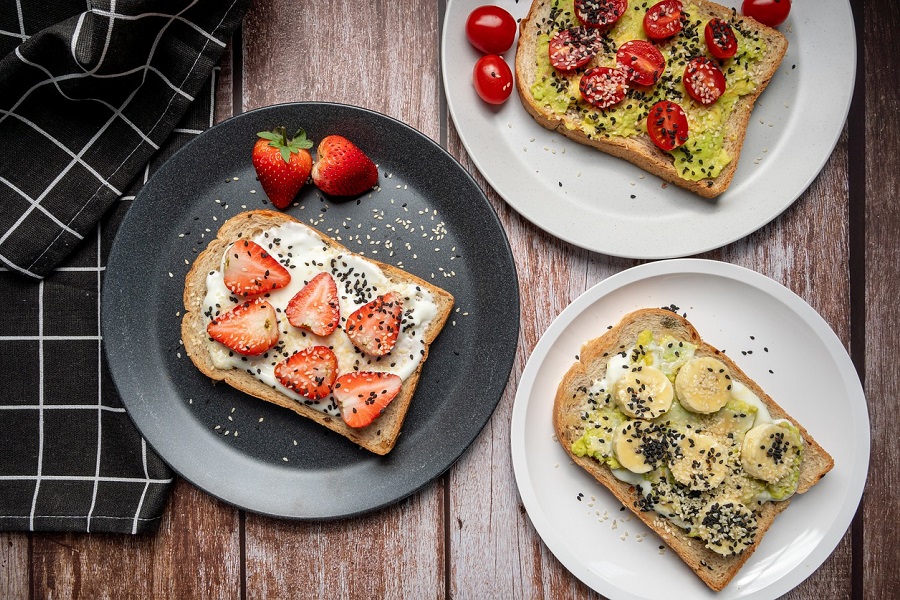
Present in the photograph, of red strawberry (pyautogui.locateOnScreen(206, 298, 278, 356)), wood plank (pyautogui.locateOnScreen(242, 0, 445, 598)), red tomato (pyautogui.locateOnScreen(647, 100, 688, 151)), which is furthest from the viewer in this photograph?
wood plank (pyautogui.locateOnScreen(242, 0, 445, 598))

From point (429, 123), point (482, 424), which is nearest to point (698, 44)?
point (429, 123)

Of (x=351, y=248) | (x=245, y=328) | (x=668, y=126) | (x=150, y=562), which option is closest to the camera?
(x=245, y=328)

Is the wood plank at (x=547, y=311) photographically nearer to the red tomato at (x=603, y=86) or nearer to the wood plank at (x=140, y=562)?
the red tomato at (x=603, y=86)

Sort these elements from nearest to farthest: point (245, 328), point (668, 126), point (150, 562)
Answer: point (245, 328) < point (668, 126) < point (150, 562)

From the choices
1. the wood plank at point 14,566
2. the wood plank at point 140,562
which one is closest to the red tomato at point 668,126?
the wood plank at point 140,562

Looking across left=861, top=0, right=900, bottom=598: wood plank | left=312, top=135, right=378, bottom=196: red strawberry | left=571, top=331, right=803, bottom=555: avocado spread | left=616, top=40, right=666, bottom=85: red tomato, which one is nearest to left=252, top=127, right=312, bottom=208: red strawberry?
left=312, top=135, right=378, bottom=196: red strawberry

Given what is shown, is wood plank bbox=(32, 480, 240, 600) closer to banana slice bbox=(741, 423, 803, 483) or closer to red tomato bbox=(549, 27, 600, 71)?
banana slice bbox=(741, 423, 803, 483)

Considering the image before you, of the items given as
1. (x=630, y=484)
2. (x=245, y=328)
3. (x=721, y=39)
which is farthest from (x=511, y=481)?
(x=721, y=39)

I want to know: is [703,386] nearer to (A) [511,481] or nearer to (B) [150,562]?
(A) [511,481]
